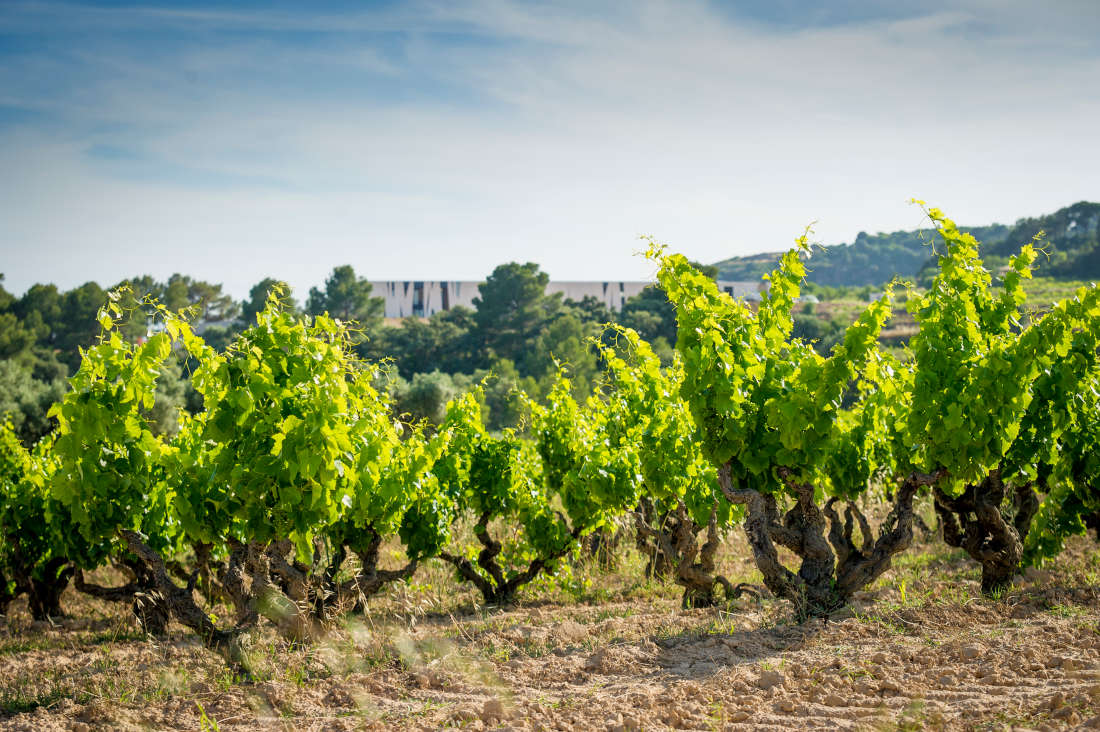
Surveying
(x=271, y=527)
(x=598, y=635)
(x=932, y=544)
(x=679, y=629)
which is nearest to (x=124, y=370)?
(x=271, y=527)

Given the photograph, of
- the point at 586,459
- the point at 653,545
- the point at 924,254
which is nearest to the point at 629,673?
the point at 586,459

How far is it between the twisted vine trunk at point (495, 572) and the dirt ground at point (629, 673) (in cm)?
91

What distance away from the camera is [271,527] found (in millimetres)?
4441

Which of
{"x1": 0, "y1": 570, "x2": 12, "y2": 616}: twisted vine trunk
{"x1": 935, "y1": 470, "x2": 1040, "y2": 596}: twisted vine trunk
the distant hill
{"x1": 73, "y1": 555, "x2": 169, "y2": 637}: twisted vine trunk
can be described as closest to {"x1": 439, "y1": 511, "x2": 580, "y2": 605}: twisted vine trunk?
{"x1": 73, "y1": 555, "x2": 169, "y2": 637}: twisted vine trunk

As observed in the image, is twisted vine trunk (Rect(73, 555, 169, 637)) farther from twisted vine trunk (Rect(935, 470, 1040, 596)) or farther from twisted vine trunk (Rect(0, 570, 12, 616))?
twisted vine trunk (Rect(935, 470, 1040, 596))

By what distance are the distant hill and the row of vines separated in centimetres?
3159

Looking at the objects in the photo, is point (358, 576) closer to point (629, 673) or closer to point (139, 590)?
point (139, 590)

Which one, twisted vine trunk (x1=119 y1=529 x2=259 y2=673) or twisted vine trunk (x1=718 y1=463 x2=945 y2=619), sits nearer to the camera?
twisted vine trunk (x1=119 y1=529 x2=259 y2=673)

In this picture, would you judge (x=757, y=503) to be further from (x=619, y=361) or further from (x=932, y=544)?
(x=932, y=544)

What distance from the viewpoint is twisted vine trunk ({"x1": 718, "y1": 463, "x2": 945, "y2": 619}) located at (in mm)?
4969

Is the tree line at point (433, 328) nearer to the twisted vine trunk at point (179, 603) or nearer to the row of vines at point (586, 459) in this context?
the row of vines at point (586, 459)

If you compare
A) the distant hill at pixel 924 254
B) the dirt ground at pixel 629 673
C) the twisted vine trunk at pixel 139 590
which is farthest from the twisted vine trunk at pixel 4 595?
the distant hill at pixel 924 254

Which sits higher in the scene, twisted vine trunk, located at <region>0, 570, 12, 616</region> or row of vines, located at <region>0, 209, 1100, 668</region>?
row of vines, located at <region>0, 209, 1100, 668</region>

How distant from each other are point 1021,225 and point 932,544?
55.0 meters
